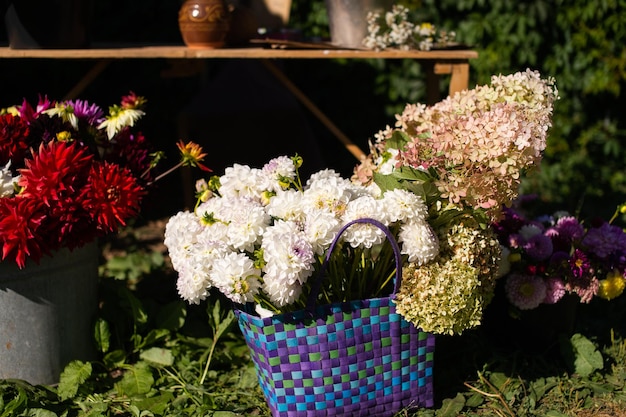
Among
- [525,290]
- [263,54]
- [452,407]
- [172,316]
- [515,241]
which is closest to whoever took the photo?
[452,407]

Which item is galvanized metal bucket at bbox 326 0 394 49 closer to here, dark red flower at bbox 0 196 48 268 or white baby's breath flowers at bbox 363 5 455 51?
white baby's breath flowers at bbox 363 5 455 51

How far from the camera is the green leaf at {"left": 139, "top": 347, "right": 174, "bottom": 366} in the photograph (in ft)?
7.37

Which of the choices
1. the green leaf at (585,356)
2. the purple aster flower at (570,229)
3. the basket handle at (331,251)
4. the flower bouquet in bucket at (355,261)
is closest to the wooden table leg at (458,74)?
the purple aster flower at (570,229)

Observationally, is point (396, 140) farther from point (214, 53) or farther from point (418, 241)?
point (214, 53)

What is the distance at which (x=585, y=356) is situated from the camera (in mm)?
2197

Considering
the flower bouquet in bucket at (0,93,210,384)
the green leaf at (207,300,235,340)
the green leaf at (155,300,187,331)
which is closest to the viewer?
the flower bouquet in bucket at (0,93,210,384)

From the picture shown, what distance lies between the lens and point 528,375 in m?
2.19

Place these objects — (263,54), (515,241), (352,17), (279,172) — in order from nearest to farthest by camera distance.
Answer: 1. (279,172)
2. (515,241)
3. (263,54)
4. (352,17)

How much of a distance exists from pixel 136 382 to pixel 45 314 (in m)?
0.34

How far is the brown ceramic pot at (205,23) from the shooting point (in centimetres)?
261

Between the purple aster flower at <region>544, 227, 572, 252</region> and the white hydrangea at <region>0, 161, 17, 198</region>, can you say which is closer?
the white hydrangea at <region>0, 161, 17, 198</region>

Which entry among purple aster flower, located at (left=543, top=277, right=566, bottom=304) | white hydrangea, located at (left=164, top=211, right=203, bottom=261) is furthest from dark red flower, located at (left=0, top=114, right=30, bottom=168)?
purple aster flower, located at (left=543, top=277, right=566, bottom=304)

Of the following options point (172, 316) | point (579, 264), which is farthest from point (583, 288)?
point (172, 316)

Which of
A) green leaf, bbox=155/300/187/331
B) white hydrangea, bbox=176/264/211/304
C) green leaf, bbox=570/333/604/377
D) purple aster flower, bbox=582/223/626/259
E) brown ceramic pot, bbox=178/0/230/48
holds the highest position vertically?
brown ceramic pot, bbox=178/0/230/48
